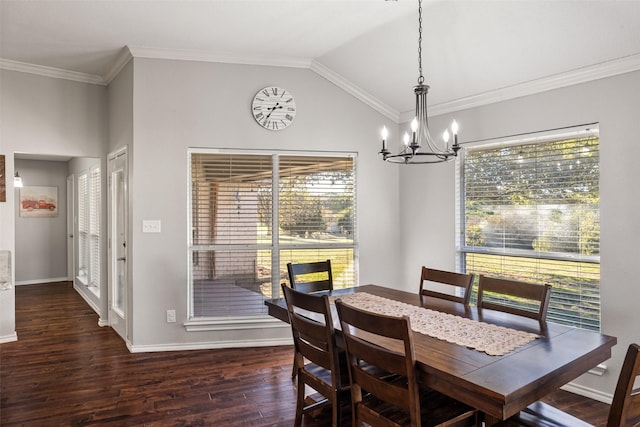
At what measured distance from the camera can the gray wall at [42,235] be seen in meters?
7.42

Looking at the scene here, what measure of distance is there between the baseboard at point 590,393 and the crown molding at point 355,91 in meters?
2.99

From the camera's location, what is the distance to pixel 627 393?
142cm

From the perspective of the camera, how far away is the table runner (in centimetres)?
194

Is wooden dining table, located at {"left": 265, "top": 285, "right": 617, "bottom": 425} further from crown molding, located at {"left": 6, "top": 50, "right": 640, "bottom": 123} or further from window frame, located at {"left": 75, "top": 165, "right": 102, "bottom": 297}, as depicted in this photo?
window frame, located at {"left": 75, "top": 165, "right": 102, "bottom": 297}

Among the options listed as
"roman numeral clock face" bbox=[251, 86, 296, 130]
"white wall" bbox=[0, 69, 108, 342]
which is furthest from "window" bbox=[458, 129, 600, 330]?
"white wall" bbox=[0, 69, 108, 342]

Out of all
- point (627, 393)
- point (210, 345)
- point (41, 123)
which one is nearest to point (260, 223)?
point (210, 345)

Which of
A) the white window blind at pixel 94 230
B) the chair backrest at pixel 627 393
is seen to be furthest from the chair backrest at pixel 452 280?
the white window blind at pixel 94 230

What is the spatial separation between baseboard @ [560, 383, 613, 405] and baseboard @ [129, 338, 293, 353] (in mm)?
2475

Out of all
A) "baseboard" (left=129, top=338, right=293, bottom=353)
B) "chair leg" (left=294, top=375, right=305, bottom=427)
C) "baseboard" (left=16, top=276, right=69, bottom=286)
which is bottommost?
"baseboard" (left=129, top=338, right=293, bottom=353)

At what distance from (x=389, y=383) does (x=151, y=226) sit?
9.61ft

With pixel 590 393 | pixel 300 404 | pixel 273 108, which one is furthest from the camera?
pixel 273 108

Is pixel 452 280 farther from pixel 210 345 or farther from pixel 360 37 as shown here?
pixel 210 345

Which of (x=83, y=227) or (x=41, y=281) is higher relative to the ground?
(x=83, y=227)

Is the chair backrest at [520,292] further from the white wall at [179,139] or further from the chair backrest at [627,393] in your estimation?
the white wall at [179,139]
